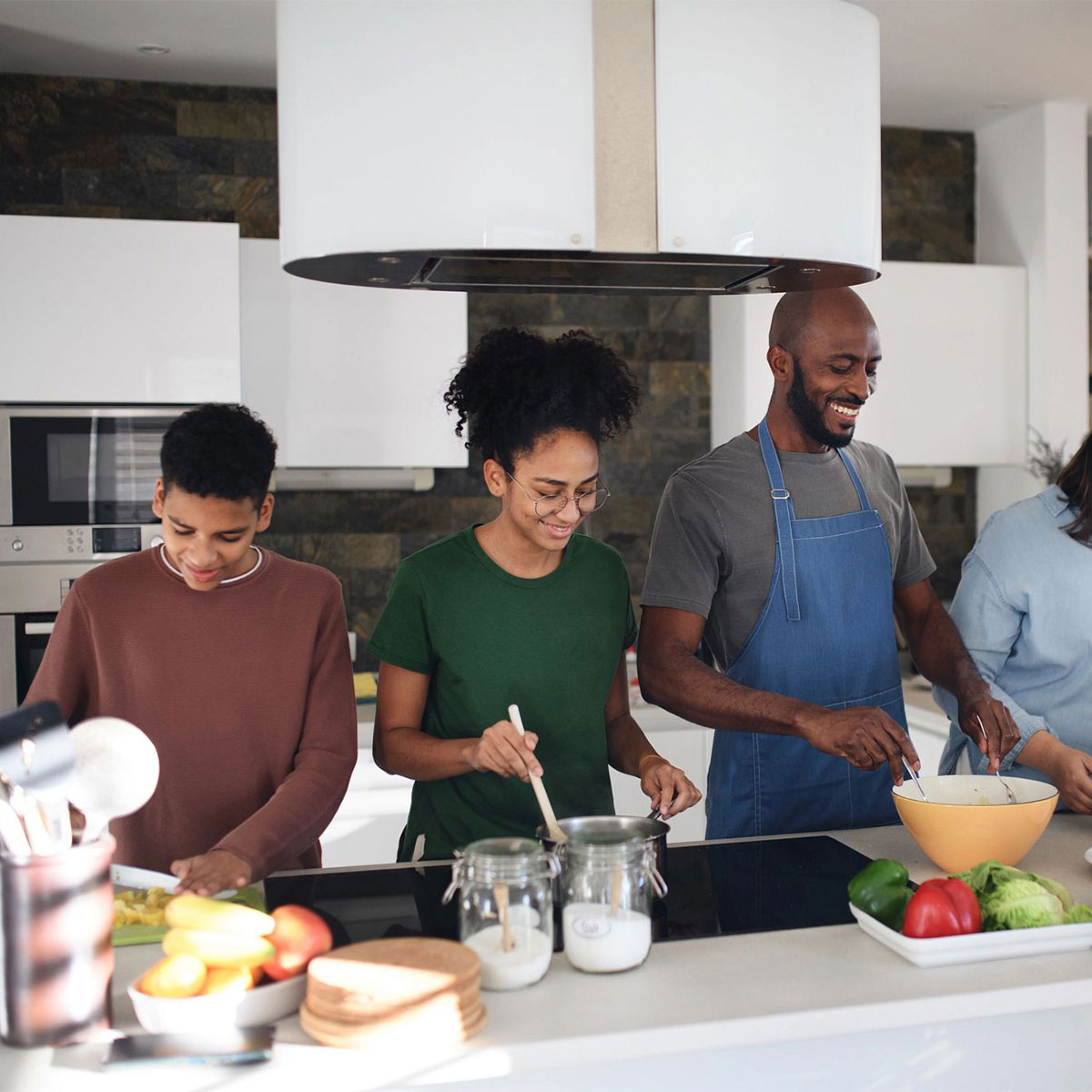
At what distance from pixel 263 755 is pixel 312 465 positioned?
1.72 m

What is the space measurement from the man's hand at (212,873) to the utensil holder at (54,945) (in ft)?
0.61

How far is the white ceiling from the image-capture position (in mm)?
2926

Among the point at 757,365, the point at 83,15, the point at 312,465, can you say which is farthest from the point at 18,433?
the point at 757,365

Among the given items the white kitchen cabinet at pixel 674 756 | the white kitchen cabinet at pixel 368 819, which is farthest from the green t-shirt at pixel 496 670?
the white kitchen cabinet at pixel 674 756

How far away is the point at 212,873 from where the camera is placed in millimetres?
1297

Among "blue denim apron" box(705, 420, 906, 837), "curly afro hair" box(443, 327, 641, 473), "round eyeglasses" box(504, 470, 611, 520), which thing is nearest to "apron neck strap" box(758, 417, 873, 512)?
"blue denim apron" box(705, 420, 906, 837)

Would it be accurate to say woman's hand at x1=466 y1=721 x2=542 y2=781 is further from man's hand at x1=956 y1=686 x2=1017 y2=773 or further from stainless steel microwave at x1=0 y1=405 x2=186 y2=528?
stainless steel microwave at x1=0 y1=405 x2=186 y2=528

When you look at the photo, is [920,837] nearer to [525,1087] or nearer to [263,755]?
[525,1087]

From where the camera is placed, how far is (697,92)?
1269 millimetres

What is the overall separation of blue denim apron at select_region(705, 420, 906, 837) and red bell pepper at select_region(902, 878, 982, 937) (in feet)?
2.17

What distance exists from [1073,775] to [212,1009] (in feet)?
4.02

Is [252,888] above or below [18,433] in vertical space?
below

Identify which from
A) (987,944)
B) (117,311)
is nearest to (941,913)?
(987,944)

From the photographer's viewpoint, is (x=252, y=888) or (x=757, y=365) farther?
(x=757, y=365)
